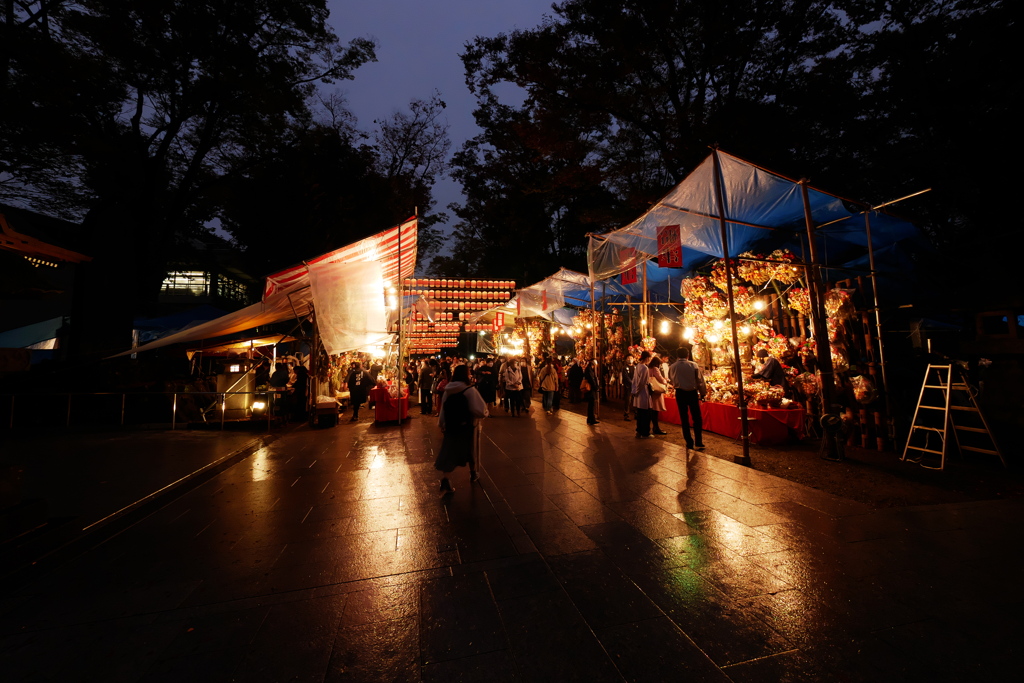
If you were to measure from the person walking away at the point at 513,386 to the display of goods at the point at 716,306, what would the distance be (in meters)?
5.84

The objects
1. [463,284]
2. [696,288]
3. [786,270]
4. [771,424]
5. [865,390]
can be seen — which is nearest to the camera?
[865,390]

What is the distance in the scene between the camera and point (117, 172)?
1525 centimetres

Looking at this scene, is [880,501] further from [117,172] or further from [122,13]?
[117,172]

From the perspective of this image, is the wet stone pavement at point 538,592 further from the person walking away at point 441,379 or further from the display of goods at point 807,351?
the person walking away at point 441,379

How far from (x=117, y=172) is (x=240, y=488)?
1608 centimetres

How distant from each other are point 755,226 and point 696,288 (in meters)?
2.50

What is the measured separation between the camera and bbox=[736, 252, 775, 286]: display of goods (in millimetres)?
9109

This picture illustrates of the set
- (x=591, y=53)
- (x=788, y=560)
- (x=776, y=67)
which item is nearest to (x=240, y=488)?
(x=788, y=560)

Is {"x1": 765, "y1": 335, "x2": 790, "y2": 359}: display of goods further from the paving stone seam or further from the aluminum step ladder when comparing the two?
the paving stone seam

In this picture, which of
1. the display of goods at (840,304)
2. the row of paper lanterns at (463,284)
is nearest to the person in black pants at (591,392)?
the display of goods at (840,304)

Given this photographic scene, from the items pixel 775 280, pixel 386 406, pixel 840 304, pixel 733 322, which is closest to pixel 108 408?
pixel 386 406

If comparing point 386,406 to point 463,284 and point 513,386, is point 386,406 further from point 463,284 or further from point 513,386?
point 463,284

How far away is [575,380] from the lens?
44.0ft

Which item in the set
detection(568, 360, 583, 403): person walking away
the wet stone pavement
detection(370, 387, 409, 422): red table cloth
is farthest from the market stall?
detection(370, 387, 409, 422): red table cloth
